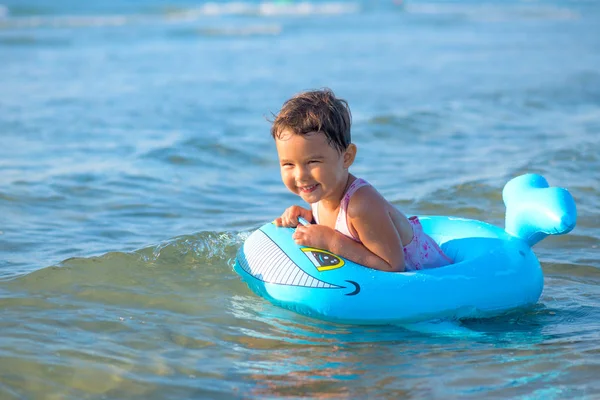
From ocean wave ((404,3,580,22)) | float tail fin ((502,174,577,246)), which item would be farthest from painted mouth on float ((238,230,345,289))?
ocean wave ((404,3,580,22))

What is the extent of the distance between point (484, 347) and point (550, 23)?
23650 mm

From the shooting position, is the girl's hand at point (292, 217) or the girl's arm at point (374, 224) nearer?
the girl's arm at point (374, 224)

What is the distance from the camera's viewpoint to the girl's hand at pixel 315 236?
391 centimetres

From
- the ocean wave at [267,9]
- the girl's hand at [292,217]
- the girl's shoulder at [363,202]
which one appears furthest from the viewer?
the ocean wave at [267,9]

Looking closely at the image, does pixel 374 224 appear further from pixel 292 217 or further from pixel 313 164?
pixel 292 217

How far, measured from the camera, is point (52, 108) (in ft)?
32.9

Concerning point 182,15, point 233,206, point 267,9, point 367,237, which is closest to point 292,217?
point 367,237

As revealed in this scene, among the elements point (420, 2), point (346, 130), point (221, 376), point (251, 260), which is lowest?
point (221, 376)

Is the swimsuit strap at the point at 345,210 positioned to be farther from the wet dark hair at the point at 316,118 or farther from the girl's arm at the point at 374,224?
the wet dark hair at the point at 316,118

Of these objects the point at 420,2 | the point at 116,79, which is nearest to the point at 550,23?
the point at 420,2

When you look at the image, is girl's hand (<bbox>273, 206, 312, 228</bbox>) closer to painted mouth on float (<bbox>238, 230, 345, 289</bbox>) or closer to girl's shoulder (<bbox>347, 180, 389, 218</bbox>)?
painted mouth on float (<bbox>238, 230, 345, 289</bbox>)

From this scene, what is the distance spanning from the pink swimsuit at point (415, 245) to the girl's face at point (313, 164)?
0.24 ft

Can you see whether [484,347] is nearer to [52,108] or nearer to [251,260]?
[251,260]

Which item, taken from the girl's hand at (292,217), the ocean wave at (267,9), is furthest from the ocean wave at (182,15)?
the girl's hand at (292,217)
